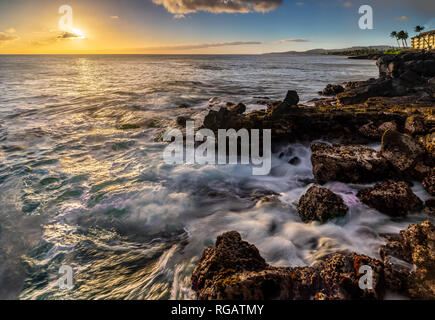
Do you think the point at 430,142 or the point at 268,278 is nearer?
the point at 268,278

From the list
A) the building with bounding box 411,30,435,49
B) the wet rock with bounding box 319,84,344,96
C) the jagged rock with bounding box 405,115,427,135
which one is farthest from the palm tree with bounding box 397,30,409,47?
the jagged rock with bounding box 405,115,427,135

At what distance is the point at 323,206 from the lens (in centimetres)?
458

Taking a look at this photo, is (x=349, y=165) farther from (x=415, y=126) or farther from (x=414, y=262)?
(x=414, y=262)

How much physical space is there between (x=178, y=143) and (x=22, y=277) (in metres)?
6.50

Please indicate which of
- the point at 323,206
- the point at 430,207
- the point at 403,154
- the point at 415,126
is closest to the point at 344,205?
the point at 323,206

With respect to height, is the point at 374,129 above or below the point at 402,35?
below

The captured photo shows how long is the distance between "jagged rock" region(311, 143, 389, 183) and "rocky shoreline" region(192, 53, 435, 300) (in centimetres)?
2

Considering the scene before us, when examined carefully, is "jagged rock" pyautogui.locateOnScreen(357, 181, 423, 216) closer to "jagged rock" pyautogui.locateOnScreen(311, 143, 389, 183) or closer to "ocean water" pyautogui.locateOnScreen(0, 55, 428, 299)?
"ocean water" pyautogui.locateOnScreen(0, 55, 428, 299)

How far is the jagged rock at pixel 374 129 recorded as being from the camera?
706 centimetres

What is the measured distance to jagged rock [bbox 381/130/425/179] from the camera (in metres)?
5.19

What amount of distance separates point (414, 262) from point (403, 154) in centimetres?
304
